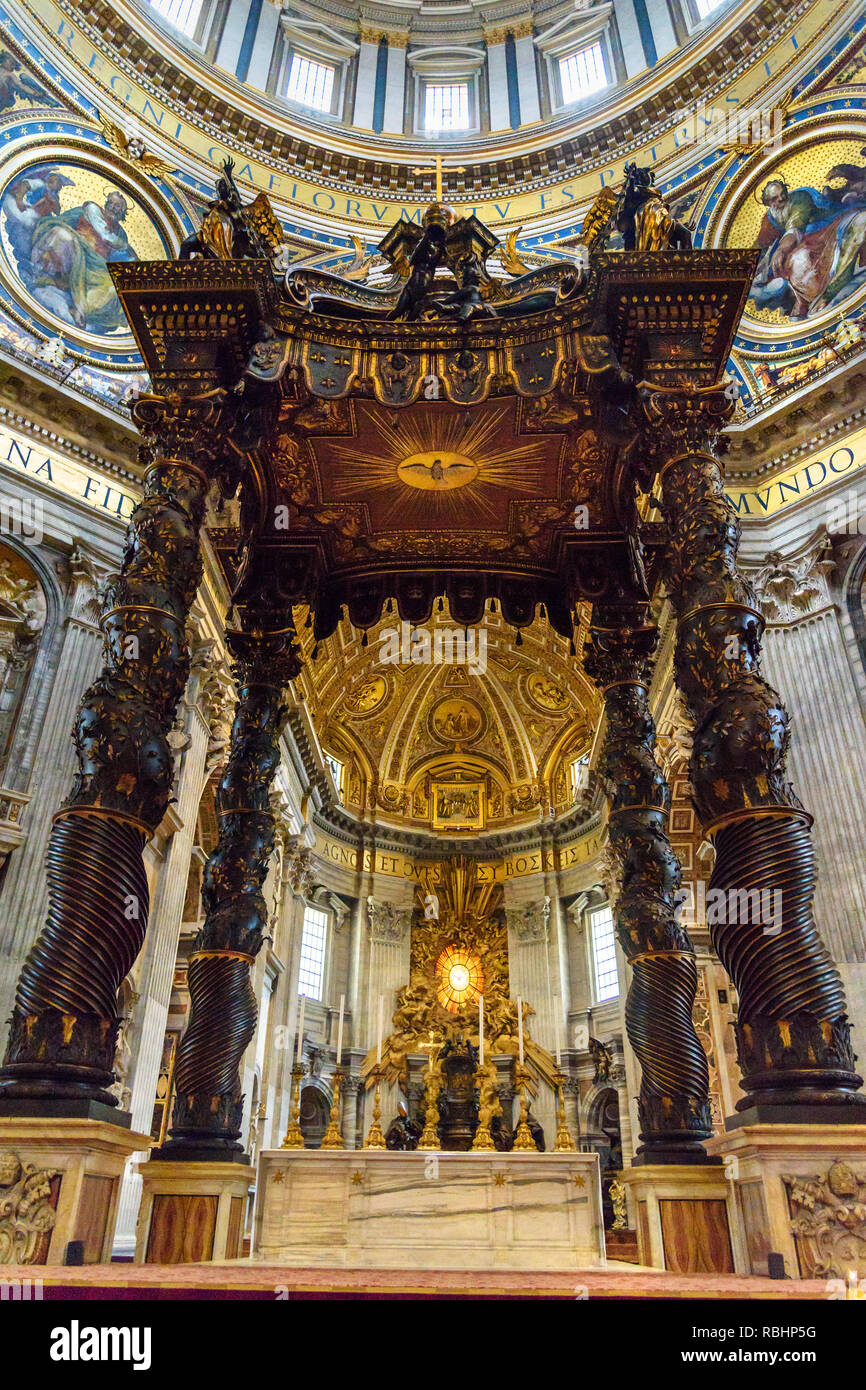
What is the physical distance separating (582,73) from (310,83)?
592cm

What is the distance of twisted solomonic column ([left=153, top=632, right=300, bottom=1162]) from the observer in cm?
508

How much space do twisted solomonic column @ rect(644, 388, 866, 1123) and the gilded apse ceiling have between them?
17529mm

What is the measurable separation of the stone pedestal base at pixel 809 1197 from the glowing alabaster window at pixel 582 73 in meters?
20.8

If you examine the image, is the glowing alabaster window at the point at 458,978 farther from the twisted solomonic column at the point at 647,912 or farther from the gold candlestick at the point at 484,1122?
the twisted solomonic column at the point at 647,912

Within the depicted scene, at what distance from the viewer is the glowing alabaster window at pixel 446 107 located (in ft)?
62.5

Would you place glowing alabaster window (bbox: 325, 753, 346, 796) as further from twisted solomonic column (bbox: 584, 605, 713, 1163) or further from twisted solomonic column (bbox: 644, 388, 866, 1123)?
twisted solomonic column (bbox: 644, 388, 866, 1123)

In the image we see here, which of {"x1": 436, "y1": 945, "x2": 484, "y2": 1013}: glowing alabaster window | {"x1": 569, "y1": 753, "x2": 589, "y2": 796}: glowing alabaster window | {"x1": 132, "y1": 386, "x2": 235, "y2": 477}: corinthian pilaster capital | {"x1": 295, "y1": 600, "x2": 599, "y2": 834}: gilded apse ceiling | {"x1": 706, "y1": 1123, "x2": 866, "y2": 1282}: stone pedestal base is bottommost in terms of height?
{"x1": 706, "y1": 1123, "x2": 866, "y2": 1282}: stone pedestal base

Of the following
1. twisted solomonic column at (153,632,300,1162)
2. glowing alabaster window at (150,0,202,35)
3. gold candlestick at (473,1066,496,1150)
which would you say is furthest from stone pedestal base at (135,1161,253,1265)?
glowing alabaster window at (150,0,202,35)

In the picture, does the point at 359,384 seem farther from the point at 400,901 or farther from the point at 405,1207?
the point at 400,901

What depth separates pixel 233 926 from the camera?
5.44 metres

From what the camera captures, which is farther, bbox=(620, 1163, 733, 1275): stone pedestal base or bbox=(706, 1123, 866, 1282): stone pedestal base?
bbox=(620, 1163, 733, 1275): stone pedestal base

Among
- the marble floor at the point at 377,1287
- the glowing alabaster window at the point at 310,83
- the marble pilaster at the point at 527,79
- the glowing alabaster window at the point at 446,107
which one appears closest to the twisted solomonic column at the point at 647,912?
the marble floor at the point at 377,1287

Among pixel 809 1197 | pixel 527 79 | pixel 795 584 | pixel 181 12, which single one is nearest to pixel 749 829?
pixel 809 1197

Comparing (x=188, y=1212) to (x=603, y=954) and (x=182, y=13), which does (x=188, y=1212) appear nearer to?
(x=603, y=954)
